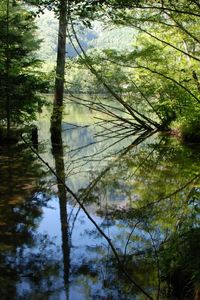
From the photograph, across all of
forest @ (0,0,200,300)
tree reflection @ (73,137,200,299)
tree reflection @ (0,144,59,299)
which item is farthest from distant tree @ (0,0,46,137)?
tree reflection @ (0,144,59,299)

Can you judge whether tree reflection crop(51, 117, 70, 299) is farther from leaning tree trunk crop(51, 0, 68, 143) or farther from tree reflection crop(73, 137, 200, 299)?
leaning tree trunk crop(51, 0, 68, 143)

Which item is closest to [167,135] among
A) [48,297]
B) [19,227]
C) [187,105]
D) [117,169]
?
[187,105]

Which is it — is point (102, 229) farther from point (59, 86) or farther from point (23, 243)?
point (59, 86)

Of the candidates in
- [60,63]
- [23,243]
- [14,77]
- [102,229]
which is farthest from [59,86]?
[23,243]

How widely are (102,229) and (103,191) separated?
8.15ft

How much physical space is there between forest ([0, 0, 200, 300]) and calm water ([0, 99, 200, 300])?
0.02 meters

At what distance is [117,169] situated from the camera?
11.5 metres

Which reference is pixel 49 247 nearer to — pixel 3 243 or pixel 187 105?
pixel 3 243

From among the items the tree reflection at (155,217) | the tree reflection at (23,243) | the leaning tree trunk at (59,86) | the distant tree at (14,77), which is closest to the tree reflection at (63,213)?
the tree reflection at (23,243)

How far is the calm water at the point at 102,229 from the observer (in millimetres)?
4207

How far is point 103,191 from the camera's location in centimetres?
891

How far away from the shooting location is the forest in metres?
4.32

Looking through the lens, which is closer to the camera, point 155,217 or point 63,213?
point 155,217

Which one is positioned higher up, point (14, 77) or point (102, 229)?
point (14, 77)
